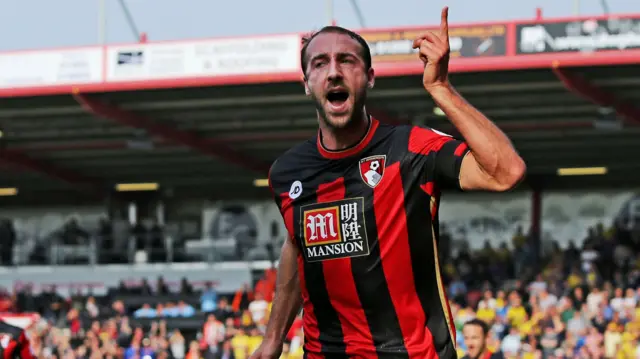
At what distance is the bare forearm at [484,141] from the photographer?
3590mm

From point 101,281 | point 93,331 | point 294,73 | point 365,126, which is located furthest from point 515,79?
point 365,126

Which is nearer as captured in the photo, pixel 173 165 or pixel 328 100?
pixel 328 100

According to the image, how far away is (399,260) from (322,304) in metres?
0.36

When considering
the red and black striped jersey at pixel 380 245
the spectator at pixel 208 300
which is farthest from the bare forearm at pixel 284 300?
the spectator at pixel 208 300

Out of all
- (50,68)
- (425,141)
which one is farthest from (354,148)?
(50,68)

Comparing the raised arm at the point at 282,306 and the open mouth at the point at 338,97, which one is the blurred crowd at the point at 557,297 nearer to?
the raised arm at the point at 282,306

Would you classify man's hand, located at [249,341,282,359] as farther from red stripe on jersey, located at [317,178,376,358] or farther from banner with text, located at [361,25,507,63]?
banner with text, located at [361,25,507,63]

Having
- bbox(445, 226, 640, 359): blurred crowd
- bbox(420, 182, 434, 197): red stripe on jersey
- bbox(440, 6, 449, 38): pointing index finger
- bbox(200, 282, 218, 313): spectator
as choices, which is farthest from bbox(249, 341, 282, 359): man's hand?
bbox(200, 282, 218, 313): spectator

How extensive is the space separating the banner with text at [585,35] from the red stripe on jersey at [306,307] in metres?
16.0

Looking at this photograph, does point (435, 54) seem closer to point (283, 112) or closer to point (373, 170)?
point (373, 170)

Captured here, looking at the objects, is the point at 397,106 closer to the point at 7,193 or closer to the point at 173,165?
the point at 173,165

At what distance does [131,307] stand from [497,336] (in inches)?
440

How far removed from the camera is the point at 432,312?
13.4 ft

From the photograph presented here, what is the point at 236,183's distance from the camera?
112 feet
